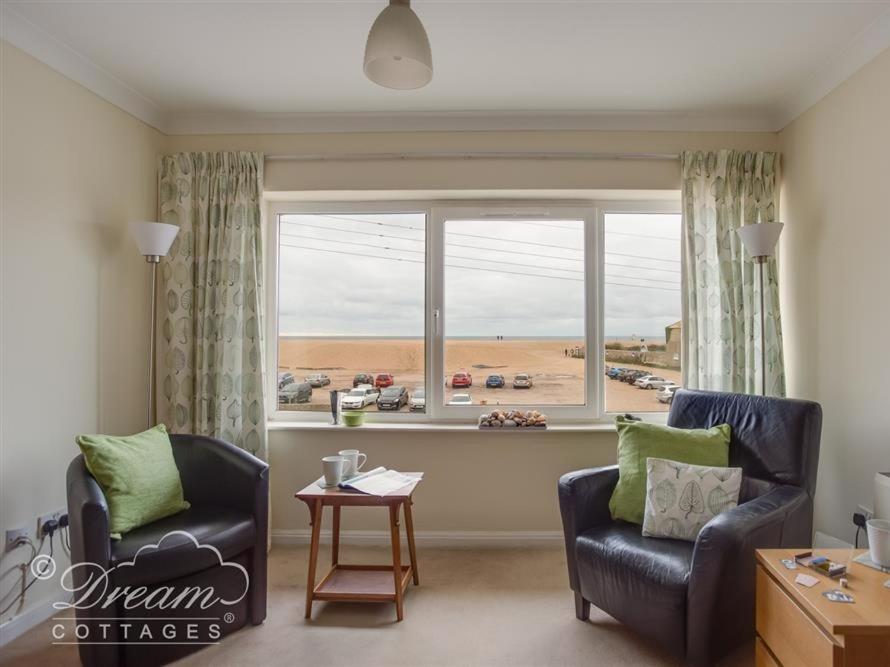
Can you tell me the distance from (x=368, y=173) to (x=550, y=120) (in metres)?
1.11

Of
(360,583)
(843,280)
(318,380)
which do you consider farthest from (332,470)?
(843,280)

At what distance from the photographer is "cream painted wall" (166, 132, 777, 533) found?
10.5 ft

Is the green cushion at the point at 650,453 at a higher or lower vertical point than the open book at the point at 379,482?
higher

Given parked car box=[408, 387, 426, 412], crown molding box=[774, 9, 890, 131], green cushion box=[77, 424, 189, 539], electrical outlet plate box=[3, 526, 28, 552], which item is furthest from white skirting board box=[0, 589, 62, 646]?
crown molding box=[774, 9, 890, 131]

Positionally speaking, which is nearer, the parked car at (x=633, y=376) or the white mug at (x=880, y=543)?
the white mug at (x=880, y=543)

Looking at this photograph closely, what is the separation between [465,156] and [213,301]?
170 centimetres

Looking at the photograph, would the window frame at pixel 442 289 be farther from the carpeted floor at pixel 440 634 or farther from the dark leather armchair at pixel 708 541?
the carpeted floor at pixel 440 634

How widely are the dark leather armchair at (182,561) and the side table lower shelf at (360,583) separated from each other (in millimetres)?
302

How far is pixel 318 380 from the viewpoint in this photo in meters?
3.50

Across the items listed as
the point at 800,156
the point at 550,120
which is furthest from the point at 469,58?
the point at 800,156

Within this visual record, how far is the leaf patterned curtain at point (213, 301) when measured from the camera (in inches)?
123

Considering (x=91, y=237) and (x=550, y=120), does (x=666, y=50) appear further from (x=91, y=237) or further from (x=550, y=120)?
(x=91, y=237)

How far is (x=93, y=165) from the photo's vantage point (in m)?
2.73

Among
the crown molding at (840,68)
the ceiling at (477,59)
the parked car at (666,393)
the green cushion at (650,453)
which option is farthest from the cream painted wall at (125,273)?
the green cushion at (650,453)
